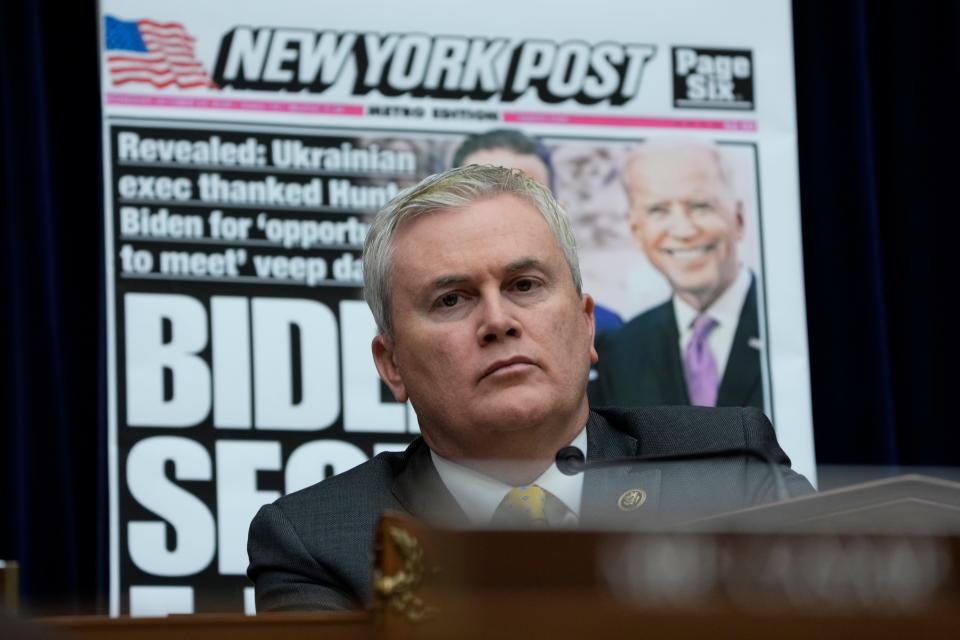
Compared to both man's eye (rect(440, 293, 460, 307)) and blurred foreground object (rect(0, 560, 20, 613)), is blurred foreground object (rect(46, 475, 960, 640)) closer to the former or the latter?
blurred foreground object (rect(0, 560, 20, 613))

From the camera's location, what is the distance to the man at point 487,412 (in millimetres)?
2314

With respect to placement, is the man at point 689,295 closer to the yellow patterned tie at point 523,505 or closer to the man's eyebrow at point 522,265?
the man's eyebrow at point 522,265

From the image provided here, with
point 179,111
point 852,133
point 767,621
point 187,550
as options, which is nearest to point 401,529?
point 767,621

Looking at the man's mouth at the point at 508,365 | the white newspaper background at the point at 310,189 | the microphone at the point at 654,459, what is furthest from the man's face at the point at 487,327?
the white newspaper background at the point at 310,189

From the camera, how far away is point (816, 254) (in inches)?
150

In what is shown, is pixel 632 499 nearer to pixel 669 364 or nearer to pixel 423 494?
pixel 423 494

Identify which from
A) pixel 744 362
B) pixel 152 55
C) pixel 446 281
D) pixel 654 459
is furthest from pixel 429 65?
pixel 654 459

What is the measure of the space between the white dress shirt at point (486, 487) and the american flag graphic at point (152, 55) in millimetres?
1302

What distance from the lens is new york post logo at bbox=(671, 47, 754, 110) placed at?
3.66m

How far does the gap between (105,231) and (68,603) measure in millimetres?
737

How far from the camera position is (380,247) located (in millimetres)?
2562

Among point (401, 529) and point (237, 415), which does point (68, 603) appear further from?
point (401, 529)

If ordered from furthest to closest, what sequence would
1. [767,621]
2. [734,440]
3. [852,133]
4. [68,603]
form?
[852,133] → [68,603] → [734,440] → [767,621]

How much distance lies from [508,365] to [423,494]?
0.76 ft
